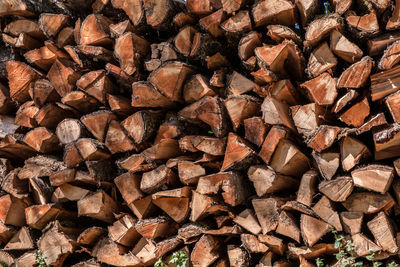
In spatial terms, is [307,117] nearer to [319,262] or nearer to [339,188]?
[339,188]

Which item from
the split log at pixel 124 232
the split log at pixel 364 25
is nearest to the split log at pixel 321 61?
the split log at pixel 364 25

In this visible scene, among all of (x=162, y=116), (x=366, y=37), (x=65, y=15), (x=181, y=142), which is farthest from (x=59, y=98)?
(x=366, y=37)

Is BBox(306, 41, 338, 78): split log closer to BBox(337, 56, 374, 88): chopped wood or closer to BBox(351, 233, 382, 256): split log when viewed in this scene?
BBox(337, 56, 374, 88): chopped wood

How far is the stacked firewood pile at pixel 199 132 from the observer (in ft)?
5.10

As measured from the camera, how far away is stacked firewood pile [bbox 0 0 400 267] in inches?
61.2

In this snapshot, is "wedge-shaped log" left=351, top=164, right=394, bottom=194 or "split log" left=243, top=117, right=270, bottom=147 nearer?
"wedge-shaped log" left=351, top=164, right=394, bottom=194

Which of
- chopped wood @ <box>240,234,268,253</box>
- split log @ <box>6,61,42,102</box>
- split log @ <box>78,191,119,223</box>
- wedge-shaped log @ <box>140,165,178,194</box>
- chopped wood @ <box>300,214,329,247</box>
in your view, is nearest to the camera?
chopped wood @ <box>300,214,329,247</box>

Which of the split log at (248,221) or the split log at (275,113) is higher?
the split log at (275,113)

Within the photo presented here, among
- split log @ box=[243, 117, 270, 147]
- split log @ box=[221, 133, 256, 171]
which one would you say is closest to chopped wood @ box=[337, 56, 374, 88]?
split log @ box=[243, 117, 270, 147]

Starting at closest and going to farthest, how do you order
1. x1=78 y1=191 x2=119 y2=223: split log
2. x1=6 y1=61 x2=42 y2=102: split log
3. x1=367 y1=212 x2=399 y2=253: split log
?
1. x1=367 y1=212 x2=399 y2=253: split log
2. x1=78 y1=191 x2=119 y2=223: split log
3. x1=6 y1=61 x2=42 y2=102: split log

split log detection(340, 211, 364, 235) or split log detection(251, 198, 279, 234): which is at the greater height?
split log detection(340, 211, 364, 235)

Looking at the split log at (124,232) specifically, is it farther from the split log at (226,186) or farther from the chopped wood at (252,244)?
the chopped wood at (252,244)

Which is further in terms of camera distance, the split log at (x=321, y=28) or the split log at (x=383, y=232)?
the split log at (x=321, y=28)

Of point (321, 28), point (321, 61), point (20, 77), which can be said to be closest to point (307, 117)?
point (321, 61)
